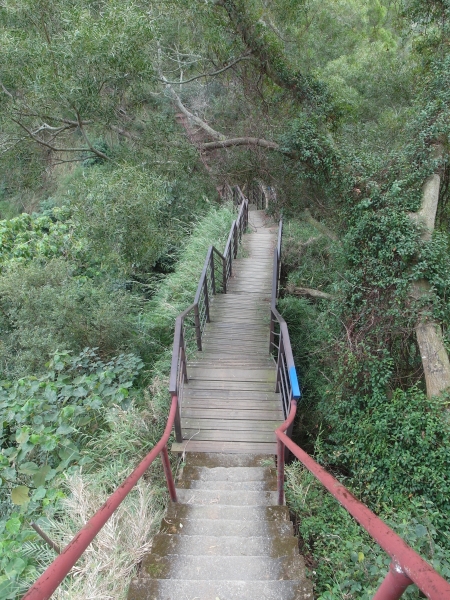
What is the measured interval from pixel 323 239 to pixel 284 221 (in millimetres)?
2299

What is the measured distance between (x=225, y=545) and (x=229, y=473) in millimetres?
993

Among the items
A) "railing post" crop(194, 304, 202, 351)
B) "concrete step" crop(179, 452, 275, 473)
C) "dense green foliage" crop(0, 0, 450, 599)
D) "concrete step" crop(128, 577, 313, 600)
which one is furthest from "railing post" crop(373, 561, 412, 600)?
"railing post" crop(194, 304, 202, 351)

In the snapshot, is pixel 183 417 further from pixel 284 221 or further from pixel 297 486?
pixel 284 221

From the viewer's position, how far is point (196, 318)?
5582mm

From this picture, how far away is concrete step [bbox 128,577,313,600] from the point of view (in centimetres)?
225

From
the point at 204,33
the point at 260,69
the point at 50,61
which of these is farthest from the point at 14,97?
the point at 260,69

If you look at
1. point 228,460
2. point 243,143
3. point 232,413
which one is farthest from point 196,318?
point 243,143

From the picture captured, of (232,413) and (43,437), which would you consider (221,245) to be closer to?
(232,413)

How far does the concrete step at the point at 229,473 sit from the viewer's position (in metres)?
3.63

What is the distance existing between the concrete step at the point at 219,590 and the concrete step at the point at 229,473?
128 centimetres

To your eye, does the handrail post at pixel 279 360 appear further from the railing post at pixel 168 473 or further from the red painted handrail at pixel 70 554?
the red painted handrail at pixel 70 554

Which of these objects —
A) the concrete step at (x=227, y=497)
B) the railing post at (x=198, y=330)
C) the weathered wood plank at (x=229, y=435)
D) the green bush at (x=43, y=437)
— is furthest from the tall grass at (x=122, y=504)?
the railing post at (x=198, y=330)

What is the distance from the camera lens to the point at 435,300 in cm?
448

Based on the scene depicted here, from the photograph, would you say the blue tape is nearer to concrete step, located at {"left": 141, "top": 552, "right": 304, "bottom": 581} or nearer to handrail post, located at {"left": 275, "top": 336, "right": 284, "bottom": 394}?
handrail post, located at {"left": 275, "top": 336, "right": 284, "bottom": 394}
